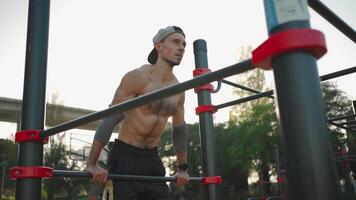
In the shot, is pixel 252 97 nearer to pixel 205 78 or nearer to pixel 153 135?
pixel 153 135

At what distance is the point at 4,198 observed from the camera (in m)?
20.0

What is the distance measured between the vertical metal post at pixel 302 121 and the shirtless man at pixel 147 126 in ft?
5.04

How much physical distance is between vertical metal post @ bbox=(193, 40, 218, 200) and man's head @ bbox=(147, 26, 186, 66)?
379 millimetres

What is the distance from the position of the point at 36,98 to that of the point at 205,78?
1022 millimetres

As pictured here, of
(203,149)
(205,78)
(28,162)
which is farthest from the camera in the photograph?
(203,149)

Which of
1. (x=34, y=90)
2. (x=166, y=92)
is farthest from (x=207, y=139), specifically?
(x=166, y=92)

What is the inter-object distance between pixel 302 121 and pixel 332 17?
0.84 m

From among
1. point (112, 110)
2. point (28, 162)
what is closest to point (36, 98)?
point (28, 162)

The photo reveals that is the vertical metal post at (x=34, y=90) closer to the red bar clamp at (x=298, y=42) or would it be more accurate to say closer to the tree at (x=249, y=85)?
the red bar clamp at (x=298, y=42)

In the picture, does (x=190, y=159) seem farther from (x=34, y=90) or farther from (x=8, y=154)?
(x=34, y=90)

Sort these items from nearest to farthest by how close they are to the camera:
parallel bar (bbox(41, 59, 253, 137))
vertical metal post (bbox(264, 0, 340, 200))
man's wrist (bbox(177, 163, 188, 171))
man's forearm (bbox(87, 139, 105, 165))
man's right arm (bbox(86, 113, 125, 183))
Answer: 1. vertical metal post (bbox(264, 0, 340, 200))
2. parallel bar (bbox(41, 59, 253, 137))
3. man's right arm (bbox(86, 113, 125, 183))
4. man's forearm (bbox(87, 139, 105, 165))
5. man's wrist (bbox(177, 163, 188, 171))

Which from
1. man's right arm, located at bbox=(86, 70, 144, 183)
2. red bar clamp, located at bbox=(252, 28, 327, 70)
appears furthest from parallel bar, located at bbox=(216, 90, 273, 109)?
red bar clamp, located at bbox=(252, 28, 327, 70)

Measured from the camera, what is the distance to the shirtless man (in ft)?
7.41

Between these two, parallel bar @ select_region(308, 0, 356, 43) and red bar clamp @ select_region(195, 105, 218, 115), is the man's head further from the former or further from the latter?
parallel bar @ select_region(308, 0, 356, 43)
